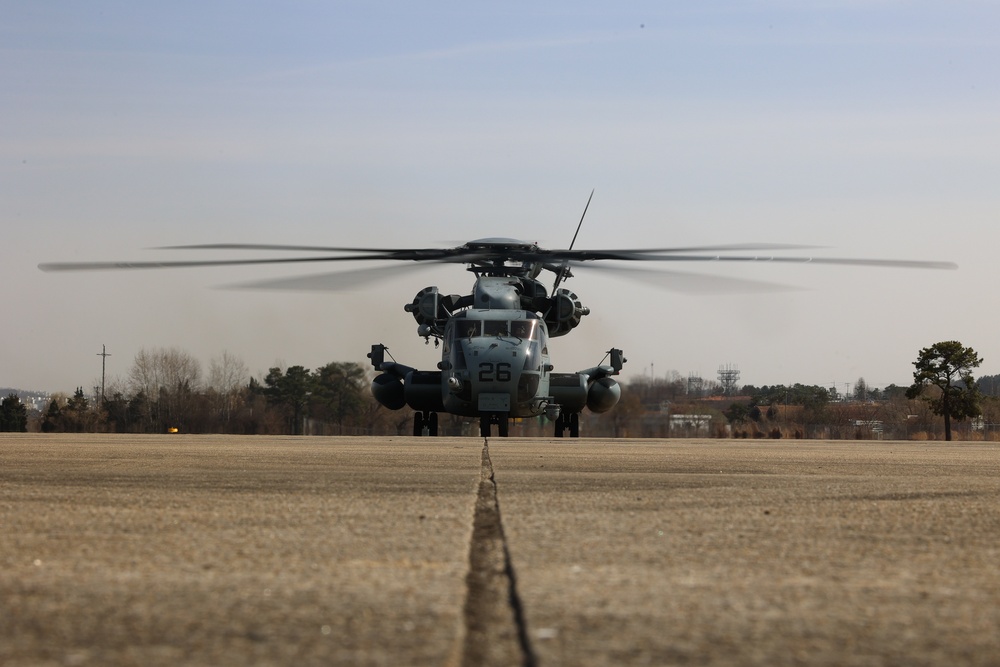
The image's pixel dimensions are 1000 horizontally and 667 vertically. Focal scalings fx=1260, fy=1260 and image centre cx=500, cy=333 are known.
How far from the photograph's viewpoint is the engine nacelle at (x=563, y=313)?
100ft

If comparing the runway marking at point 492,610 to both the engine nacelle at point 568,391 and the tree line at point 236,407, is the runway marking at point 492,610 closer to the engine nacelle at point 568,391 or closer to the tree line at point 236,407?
the engine nacelle at point 568,391

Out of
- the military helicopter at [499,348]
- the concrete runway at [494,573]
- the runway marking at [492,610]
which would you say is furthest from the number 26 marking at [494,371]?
the runway marking at [492,610]

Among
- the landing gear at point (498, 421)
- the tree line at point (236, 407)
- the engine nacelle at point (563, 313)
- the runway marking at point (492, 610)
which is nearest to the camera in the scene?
the runway marking at point (492, 610)

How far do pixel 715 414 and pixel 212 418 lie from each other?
31678 mm

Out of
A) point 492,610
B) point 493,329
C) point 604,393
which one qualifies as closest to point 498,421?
point 493,329

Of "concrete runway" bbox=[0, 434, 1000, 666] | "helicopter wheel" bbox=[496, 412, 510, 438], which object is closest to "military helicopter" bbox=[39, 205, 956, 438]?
"helicopter wheel" bbox=[496, 412, 510, 438]

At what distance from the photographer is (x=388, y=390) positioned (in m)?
31.4

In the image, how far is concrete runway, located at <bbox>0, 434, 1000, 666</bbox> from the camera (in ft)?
9.91

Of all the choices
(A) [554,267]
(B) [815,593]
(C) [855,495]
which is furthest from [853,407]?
(B) [815,593]

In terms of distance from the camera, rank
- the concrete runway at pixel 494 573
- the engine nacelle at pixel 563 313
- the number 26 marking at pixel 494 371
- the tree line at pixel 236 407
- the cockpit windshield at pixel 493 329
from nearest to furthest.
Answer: the concrete runway at pixel 494 573 < the number 26 marking at pixel 494 371 < the cockpit windshield at pixel 493 329 < the engine nacelle at pixel 563 313 < the tree line at pixel 236 407

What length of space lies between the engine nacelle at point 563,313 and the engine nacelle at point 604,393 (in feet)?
5.88

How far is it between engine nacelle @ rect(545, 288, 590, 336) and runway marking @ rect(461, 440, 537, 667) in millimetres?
25084

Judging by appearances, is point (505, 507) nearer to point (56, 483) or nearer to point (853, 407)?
point (56, 483)

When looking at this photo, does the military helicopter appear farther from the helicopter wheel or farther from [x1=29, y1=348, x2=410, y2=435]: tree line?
[x1=29, y1=348, x2=410, y2=435]: tree line
